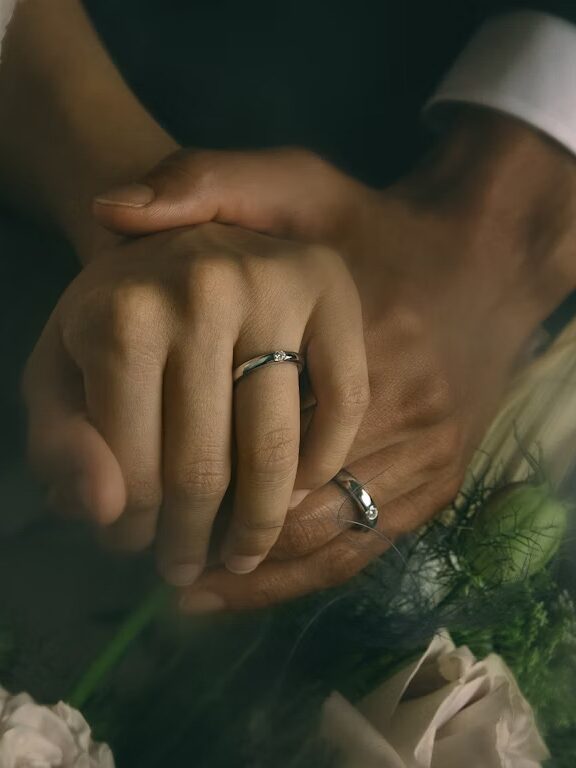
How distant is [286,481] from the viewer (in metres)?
0.32

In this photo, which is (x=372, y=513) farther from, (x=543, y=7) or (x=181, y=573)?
(x=543, y=7)

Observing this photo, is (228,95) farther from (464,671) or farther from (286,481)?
(464,671)

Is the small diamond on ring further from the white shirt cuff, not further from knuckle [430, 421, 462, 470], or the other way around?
the white shirt cuff

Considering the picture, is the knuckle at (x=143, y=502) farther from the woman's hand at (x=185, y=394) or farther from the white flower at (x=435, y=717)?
the white flower at (x=435, y=717)

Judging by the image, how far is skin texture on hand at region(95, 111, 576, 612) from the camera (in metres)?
0.34

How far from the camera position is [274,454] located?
1.03 feet

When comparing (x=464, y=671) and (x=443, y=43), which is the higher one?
(x=443, y=43)

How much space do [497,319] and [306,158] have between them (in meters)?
0.11

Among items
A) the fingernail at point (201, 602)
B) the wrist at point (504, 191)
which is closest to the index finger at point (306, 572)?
the fingernail at point (201, 602)

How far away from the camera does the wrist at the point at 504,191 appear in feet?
1.23

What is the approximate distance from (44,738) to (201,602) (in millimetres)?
70

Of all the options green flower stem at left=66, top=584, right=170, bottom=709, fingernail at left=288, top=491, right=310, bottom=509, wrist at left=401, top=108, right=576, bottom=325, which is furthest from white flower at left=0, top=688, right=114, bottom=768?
wrist at left=401, top=108, right=576, bottom=325

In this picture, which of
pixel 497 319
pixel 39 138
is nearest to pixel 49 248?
pixel 39 138

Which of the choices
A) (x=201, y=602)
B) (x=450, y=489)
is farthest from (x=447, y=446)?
(x=201, y=602)
